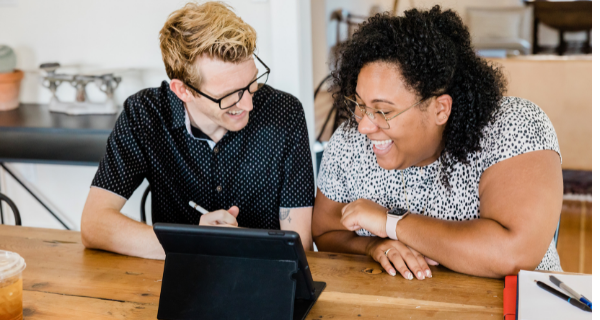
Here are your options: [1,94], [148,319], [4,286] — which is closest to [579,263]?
[148,319]

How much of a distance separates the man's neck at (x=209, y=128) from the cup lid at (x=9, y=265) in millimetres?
713

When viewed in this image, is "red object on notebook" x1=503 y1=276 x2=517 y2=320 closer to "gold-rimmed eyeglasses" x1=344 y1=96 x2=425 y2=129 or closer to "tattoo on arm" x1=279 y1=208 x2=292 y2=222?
"gold-rimmed eyeglasses" x1=344 y1=96 x2=425 y2=129

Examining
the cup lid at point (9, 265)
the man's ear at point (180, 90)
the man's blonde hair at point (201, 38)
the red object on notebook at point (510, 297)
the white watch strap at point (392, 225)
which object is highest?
the man's blonde hair at point (201, 38)

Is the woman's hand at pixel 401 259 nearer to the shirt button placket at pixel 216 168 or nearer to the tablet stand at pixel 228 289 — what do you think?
the tablet stand at pixel 228 289

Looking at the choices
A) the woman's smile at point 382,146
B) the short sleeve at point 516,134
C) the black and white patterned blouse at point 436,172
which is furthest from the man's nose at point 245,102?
the short sleeve at point 516,134

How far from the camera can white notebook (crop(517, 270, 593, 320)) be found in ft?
3.25

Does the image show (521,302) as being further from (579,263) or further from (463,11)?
(463,11)

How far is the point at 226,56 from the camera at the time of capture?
150 centimetres

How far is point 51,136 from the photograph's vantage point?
280cm

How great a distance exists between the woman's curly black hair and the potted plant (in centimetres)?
192

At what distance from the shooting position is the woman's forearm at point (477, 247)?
3.95 ft

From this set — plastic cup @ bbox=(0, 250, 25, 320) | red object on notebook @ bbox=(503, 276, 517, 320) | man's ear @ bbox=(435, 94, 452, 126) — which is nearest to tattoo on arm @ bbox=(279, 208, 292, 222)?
man's ear @ bbox=(435, 94, 452, 126)

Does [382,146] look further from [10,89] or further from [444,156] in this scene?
[10,89]

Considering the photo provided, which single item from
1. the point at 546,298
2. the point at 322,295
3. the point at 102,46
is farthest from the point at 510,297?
the point at 102,46
